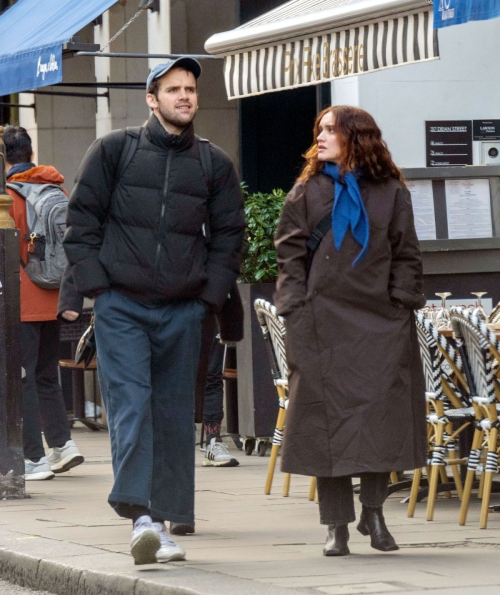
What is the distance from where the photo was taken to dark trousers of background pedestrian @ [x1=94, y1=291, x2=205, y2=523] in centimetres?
557

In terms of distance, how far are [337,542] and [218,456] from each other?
3.86m

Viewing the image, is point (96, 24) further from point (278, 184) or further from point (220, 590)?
point (220, 590)

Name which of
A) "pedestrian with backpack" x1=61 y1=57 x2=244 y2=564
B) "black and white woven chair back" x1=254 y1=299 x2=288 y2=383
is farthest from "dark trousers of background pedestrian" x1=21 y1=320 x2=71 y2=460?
"pedestrian with backpack" x1=61 y1=57 x2=244 y2=564

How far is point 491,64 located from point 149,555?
6.44 m

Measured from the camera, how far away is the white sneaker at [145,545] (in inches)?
212

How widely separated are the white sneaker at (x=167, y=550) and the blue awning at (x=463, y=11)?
287cm

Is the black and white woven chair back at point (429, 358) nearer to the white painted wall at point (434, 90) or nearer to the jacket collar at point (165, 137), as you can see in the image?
the jacket collar at point (165, 137)

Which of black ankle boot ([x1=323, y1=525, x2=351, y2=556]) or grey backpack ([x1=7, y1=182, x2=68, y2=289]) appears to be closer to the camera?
black ankle boot ([x1=323, y1=525, x2=351, y2=556])

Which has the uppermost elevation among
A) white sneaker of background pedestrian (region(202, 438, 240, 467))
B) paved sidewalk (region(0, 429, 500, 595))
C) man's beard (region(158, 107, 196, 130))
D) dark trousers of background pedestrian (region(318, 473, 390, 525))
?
man's beard (region(158, 107, 196, 130))

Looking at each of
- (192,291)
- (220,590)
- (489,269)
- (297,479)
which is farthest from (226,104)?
(220,590)

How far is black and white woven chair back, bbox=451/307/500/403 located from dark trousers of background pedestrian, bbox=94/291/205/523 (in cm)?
145

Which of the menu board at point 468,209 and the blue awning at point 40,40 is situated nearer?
the menu board at point 468,209

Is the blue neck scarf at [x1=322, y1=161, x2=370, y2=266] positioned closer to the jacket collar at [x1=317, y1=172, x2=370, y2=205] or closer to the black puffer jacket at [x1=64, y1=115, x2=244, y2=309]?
the jacket collar at [x1=317, y1=172, x2=370, y2=205]

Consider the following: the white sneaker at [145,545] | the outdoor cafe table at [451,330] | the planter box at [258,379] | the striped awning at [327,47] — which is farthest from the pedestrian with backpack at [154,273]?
the planter box at [258,379]
